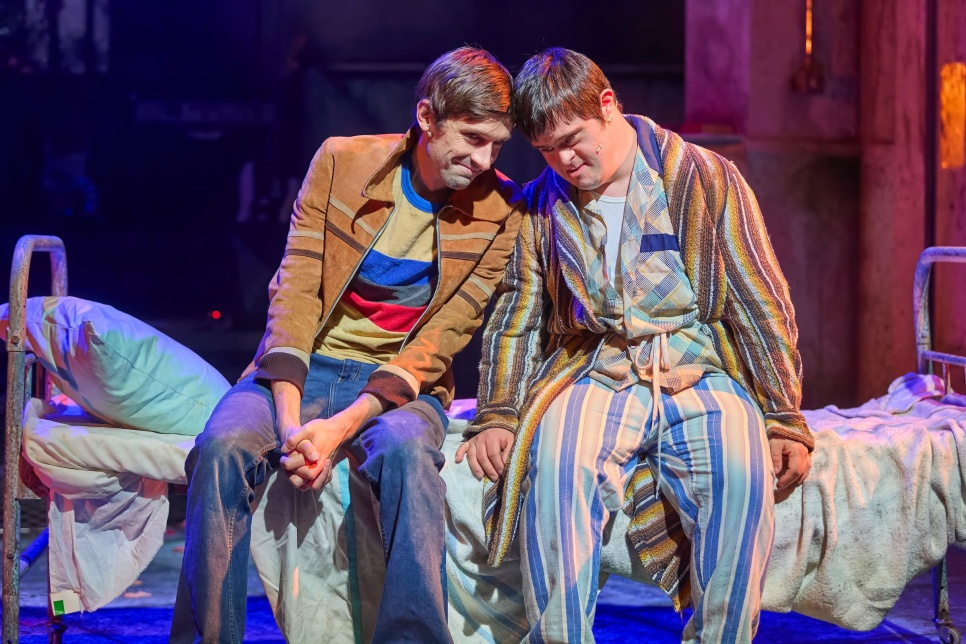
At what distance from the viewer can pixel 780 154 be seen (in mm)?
4391

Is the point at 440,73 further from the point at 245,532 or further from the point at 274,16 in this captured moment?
the point at 274,16

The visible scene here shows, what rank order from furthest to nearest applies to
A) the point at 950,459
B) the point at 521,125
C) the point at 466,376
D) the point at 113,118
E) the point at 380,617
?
the point at 466,376 → the point at 113,118 → the point at 950,459 → the point at 521,125 → the point at 380,617

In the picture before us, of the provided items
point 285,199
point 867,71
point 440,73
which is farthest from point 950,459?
point 285,199

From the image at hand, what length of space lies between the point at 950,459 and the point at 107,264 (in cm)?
315

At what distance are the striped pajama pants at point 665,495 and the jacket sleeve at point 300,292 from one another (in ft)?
1.94

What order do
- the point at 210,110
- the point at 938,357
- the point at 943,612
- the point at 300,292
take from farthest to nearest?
the point at 210,110 → the point at 938,357 → the point at 943,612 → the point at 300,292

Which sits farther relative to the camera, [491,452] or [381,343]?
[381,343]

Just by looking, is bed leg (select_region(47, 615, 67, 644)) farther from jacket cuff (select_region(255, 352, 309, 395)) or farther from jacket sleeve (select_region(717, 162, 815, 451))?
jacket sleeve (select_region(717, 162, 815, 451))

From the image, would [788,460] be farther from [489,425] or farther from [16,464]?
[16,464]

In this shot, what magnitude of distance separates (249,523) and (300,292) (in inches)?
22.9

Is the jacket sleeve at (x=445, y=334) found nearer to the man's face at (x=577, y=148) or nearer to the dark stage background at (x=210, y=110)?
the man's face at (x=577, y=148)

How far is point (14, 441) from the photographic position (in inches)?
102

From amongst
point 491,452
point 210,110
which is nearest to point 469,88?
point 491,452

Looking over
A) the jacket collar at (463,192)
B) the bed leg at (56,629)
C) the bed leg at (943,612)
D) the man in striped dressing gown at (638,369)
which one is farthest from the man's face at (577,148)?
the bed leg at (56,629)
